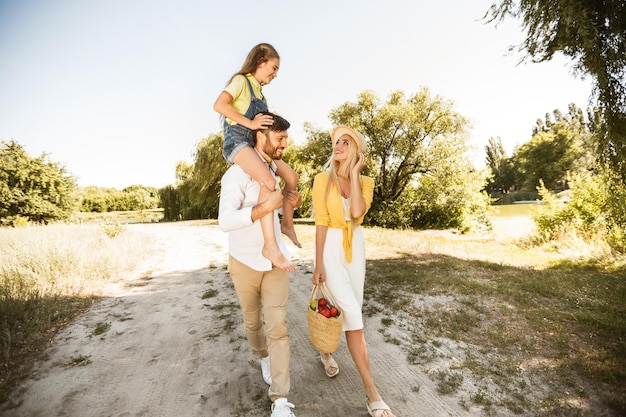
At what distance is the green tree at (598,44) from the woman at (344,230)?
349 cm

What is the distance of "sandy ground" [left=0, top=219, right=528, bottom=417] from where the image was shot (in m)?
2.47

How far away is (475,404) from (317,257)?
1.83 meters

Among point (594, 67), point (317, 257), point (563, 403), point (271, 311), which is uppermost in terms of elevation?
point (594, 67)

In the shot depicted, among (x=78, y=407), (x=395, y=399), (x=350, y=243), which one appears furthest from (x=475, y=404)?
Answer: (x=78, y=407)

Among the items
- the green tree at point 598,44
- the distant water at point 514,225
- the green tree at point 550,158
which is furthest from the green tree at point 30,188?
the green tree at point 550,158

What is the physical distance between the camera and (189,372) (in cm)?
297

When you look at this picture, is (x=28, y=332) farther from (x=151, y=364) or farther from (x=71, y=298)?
(x=151, y=364)

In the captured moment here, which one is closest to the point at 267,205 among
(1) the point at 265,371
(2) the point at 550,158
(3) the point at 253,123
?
(3) the point at 253,123

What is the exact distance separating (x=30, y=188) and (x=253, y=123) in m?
23.3

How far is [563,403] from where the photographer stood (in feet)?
8.03

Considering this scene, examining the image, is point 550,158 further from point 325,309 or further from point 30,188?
point 30,188

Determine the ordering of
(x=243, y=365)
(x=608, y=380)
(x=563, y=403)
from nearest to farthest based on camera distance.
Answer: (x=563, y=403) < (x=608, y=380) < (x=243, y=365)

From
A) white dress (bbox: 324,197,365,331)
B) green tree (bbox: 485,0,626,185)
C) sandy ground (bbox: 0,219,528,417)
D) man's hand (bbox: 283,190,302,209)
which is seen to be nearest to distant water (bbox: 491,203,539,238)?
green tree (bbox: 485,0,626,185)

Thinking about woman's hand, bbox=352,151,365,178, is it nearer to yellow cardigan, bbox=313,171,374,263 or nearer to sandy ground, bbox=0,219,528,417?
yellow cardigan, bbox=313,171,374,263
